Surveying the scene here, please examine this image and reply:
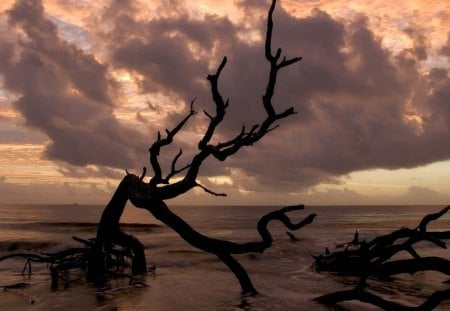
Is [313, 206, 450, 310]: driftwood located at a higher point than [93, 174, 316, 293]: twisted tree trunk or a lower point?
lower

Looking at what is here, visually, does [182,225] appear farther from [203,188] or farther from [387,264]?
[387,264]

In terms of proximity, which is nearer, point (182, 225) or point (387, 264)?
point (387, 264)

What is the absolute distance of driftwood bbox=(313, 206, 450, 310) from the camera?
6637 millimetres

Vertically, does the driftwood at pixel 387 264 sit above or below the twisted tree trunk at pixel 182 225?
below

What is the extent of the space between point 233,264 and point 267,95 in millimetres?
3953

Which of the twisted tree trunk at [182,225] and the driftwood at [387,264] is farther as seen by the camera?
the twisted tree trunk at [182,225]

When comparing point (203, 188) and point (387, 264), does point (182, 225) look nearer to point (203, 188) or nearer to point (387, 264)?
point (203, 188)

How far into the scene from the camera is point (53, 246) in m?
27.2

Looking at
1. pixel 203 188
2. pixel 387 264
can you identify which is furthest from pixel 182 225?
pixel 387 264

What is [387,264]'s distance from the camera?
905 cm

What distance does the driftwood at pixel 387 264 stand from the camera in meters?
6.64

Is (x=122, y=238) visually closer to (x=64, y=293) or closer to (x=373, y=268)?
(x=64, y=293)

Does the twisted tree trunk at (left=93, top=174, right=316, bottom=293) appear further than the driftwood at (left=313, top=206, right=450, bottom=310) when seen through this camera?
Yes

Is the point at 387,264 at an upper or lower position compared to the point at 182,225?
lower
